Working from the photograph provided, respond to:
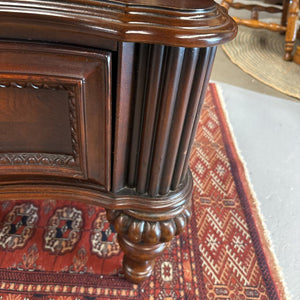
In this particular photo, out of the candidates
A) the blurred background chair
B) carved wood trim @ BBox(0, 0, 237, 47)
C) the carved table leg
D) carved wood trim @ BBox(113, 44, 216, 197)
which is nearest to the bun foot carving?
the carved table leg

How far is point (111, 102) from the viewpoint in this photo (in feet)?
1.35

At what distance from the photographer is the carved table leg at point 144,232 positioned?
0.52 metres

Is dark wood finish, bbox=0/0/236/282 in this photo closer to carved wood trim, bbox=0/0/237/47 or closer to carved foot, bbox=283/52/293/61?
carved wood trim, bbox=0/0/237/47

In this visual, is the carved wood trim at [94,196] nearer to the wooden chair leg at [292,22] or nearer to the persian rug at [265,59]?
the persian rug at [265,59]

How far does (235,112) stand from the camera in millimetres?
1270

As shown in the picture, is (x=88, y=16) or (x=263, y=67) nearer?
(x=88, y=16)

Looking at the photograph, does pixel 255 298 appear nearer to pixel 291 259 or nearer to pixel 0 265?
pixel 291 259

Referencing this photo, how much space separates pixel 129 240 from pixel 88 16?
1.23ft

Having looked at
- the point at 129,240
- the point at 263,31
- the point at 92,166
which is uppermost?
the point at 92,166

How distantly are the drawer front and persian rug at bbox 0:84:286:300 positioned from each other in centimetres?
27

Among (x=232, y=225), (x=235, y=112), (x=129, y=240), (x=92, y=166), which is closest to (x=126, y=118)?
(x=92, y=166)

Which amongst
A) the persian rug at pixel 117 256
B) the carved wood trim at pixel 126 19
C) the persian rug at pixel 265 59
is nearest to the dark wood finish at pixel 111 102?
the carved wood trim at pixel 126 19

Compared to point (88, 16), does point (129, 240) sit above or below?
below

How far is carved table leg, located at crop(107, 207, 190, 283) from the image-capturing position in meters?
0.52
